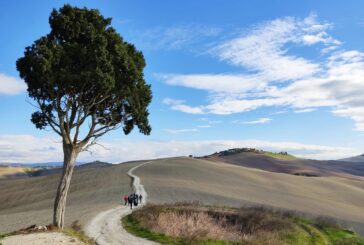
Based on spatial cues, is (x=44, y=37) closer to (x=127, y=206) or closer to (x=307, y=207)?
(x=127, y=206)

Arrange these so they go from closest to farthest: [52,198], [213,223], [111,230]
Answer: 1. [111,230]
2. [213,223]
3. [52,198]

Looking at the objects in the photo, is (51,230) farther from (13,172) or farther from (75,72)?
(13,172)

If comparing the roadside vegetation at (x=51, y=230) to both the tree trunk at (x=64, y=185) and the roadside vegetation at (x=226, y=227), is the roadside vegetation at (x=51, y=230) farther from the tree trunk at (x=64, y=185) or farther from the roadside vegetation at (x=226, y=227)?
the roadside vegetation at (x=226, y=227)

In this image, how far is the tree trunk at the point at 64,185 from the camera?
92.2ft

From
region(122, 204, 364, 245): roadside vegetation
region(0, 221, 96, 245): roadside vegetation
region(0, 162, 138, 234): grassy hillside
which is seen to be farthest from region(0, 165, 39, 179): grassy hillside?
region(0, 221, 96, 245): roadside vegetation

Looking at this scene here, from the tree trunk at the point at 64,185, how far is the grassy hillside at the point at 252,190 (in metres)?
22.7

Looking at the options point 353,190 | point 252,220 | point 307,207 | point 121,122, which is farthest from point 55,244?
point 353,190

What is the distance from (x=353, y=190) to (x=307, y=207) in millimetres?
31581

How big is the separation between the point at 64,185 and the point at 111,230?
15.7 feet

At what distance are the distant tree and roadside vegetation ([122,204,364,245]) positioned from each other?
7.14m

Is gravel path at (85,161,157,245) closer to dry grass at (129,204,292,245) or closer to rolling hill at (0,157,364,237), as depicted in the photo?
rolling hill at (0,157,364,237)

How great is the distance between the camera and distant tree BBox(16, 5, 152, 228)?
2659cm

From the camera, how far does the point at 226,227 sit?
3597 cm

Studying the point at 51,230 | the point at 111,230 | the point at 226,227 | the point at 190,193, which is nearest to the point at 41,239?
the point at 51,230
